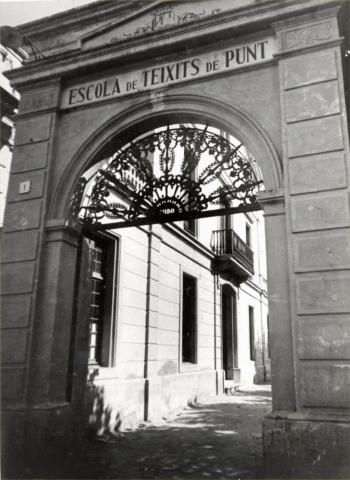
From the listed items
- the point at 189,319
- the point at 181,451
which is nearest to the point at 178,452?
the point at 181,451

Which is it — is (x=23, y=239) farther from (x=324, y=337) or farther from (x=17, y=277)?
(x=324, y=337)

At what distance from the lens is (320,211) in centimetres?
443

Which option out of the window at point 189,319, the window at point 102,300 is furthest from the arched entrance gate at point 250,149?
the window at point 189,319

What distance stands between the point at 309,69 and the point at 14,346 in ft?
16.0

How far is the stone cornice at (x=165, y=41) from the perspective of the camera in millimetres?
5184

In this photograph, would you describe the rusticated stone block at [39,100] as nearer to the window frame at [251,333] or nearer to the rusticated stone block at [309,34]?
the rusticated stone block at [309,34]

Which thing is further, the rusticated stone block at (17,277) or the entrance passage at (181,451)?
the rusticated stone block at (17,277)

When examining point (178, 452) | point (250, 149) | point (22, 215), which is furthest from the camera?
point (178, 452)

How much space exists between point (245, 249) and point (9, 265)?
41.3ft

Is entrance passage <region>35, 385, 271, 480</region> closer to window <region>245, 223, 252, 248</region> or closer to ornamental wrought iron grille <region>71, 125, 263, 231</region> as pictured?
ornamental wrought iron grille <region>71, 125, 263, 231</region>

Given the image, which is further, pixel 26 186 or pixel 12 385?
pixel 26 186

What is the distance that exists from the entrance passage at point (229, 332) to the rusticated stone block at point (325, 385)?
11.7m

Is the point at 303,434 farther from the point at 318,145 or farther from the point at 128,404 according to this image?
the point at 128,404

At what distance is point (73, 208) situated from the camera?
6.03 metres
